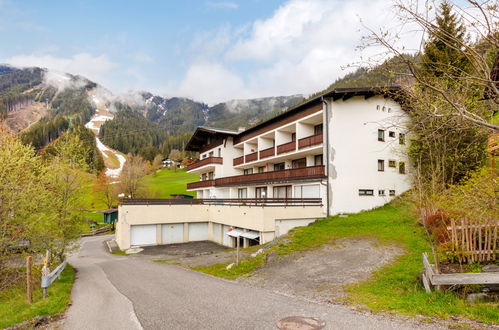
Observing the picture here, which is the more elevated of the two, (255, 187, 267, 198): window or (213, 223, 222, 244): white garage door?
(255, 187, 267, 198): window

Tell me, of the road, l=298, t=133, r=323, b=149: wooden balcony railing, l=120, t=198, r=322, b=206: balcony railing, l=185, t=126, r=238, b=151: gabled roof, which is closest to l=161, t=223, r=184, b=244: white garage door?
l=120, t=198, r=322, b=206: balcony railing

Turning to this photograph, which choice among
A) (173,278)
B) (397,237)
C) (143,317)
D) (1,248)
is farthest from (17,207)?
(397,237)

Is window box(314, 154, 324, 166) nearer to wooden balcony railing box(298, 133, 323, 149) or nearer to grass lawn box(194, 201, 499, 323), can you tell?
wooden balcony railing box(298, 133, 323, 149)

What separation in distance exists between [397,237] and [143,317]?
13.5 metres

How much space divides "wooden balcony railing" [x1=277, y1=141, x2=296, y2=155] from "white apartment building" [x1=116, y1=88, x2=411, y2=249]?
0.32ft

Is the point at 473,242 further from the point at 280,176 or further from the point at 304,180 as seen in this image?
the point at 280,176

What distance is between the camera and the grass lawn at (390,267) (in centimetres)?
714

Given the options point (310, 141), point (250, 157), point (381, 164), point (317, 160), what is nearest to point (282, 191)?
point (317, 160)

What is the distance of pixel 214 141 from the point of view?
1709 inches

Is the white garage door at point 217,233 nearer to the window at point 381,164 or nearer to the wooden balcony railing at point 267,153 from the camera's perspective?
the wooden balcony railing at point 267,153

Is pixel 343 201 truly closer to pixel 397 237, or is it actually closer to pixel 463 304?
pixel 397 237

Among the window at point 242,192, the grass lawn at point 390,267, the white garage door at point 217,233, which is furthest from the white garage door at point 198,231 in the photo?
the grass lawn at point 390,267

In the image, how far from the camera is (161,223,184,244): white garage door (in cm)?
3067

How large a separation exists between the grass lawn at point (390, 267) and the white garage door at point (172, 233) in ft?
49.2
